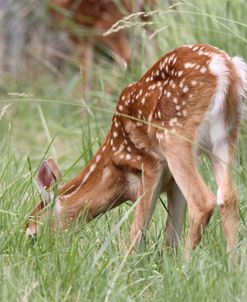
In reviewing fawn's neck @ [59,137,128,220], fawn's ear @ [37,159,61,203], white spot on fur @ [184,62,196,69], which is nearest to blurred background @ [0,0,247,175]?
fawn's neck @ [59,137,128,220]

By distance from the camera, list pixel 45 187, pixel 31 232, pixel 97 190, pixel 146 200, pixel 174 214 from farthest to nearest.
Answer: pixel 97 190 → pixel 45 187 → pixel 174 214 → pixel 146 200 → pixel 31 232

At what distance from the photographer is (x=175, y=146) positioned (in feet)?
18.6

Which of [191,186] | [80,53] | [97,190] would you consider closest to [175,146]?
[191,186]

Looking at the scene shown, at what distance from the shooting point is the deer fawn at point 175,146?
560cm

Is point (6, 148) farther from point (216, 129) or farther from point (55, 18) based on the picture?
point (55, 18)

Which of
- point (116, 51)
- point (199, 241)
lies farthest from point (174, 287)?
point (116, 51)

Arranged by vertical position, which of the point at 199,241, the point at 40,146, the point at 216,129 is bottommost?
the point at 40,146

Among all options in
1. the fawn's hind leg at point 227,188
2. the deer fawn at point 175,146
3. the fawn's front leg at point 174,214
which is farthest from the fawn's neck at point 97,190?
the fawn's hind leg at point 227,188

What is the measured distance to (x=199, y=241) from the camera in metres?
5.57

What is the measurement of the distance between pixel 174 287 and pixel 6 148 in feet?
8.18

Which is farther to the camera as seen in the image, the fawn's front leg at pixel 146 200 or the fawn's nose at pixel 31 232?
the fawn's front leg at pixel 146 200

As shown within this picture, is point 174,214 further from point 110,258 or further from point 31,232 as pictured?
point 110,258

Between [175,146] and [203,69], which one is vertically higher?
[203,69]

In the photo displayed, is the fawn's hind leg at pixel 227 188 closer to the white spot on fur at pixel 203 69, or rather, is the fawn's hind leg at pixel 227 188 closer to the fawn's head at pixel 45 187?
the white spot on fur at pixel 203 69
